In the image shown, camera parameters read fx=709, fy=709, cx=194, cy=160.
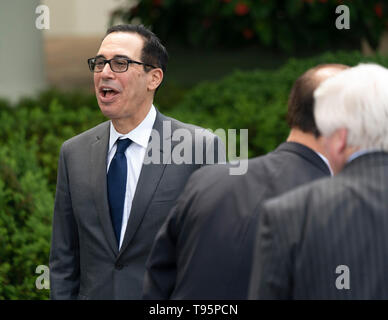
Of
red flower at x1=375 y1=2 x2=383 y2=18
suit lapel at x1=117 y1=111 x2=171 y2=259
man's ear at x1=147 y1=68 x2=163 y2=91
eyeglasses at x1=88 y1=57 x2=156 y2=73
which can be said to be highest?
red flower at x1=375 y1=2 x2=383 y2=18

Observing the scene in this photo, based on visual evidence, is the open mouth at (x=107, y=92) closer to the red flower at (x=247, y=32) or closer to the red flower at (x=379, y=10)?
the red flower at (x=247, y=32)

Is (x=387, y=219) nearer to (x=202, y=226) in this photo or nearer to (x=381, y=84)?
(x=381, y=84)

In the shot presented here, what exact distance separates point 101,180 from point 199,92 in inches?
223

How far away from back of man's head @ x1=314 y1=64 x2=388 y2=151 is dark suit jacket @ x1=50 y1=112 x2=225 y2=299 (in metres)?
1.16

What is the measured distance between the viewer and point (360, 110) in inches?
89.1

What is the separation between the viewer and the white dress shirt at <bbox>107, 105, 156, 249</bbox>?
11.1 feet

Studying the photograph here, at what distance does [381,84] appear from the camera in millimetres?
2293

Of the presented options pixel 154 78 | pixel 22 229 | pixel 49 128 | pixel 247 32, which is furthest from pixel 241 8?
pixel 154 78

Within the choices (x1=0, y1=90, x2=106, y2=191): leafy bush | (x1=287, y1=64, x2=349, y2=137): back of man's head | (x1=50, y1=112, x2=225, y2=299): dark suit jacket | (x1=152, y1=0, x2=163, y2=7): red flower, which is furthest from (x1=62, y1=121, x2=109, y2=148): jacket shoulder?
(x1=152, y1=0, x2=163, y2=7): red flower

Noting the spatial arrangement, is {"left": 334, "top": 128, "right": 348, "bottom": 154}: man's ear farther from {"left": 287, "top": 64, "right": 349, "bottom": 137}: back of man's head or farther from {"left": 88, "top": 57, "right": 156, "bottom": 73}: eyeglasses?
{"left": 88, "top": 57, "right": 156, "bottom": 73}: eyeglasses

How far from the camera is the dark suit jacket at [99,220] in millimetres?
3225

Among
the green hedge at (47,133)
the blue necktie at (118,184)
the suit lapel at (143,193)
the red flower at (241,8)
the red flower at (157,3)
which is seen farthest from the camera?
the red flower at (157,3)

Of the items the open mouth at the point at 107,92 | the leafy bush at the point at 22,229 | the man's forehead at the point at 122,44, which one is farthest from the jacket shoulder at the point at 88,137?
the leafy bush at the point at 22,229
